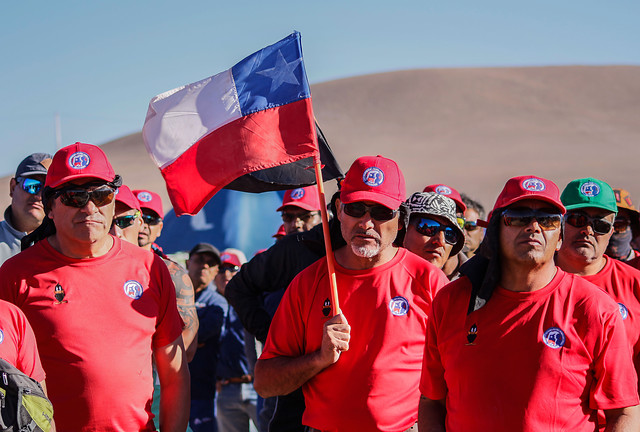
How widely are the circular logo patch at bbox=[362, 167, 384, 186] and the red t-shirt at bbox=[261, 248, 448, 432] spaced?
0.43 meters

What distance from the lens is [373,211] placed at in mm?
4656

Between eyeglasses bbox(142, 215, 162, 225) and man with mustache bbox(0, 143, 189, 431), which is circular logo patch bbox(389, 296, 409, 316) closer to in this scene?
man with mustache bbox(0, 143, 189, 431)

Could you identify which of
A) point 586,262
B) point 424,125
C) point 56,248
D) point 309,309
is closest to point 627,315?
point 586,262

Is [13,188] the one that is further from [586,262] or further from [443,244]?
[586,262]

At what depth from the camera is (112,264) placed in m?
4.58

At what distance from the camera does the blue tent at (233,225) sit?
16828 mm

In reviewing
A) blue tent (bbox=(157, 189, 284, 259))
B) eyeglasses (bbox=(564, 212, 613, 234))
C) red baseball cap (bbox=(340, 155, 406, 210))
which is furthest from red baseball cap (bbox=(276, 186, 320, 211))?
blue tent (bbox=(157, 189, 284, 259))

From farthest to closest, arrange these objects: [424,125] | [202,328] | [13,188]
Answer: [424,125], [202,328], [13,188]

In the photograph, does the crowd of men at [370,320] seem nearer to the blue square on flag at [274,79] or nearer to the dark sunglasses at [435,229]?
the blue square on flag at [274,79]

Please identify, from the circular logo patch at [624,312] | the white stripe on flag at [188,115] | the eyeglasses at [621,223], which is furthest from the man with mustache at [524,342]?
the eyeglasses at [621,223]

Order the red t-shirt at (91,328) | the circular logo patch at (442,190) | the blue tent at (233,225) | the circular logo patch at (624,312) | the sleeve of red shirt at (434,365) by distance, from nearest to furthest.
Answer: the sleeve of red shirt at (434,365) < the red t-shirt at (91,328) < the circular logo patch at (624,312) < the circular logo patch at (442,190) < the blue tent at (233,225)

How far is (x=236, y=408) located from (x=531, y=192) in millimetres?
5701

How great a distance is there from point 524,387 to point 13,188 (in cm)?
448

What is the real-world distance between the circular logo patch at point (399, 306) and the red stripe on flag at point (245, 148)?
1070 millimetres
